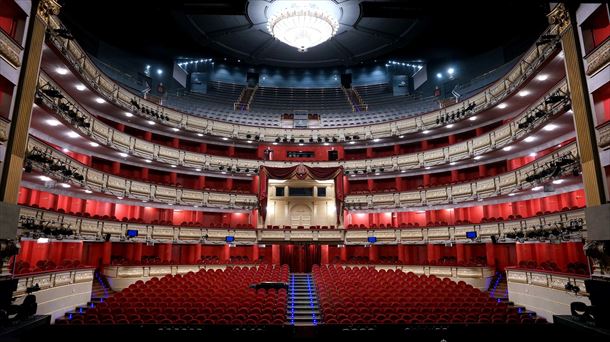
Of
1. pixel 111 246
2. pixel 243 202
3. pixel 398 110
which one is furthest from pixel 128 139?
pixel 398 110

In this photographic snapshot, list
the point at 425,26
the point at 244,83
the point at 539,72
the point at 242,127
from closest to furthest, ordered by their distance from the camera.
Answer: the point at 539,72, the point at 425,26, the point at 242,127, the point at 244,83

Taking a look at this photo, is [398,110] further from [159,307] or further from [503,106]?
[159,307]

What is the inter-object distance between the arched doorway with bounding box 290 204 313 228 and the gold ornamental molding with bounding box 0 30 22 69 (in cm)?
1721

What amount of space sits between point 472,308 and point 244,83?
2626cm

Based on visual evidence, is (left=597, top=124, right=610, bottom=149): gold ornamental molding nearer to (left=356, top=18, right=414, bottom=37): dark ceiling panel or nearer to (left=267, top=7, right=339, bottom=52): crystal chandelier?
(left=267, top=7, right=339, bottom=52): crystal chandelier

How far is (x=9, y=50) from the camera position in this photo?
8453mm

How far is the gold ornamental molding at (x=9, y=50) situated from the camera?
27.0 feet

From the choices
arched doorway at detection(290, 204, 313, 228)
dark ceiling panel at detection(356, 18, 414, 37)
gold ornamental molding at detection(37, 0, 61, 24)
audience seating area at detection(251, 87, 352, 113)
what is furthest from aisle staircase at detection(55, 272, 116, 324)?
dark ceiling panel at detection(356, 18, 414, 37)

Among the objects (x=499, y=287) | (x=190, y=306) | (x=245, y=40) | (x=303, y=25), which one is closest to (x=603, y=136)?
(x=499, y=287)

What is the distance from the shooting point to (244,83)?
100 ft

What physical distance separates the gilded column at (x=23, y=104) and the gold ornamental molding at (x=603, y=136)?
14.3m

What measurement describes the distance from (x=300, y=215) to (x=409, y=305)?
1510cm

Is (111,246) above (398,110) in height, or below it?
below

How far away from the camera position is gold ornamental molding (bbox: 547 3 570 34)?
10039 mm
